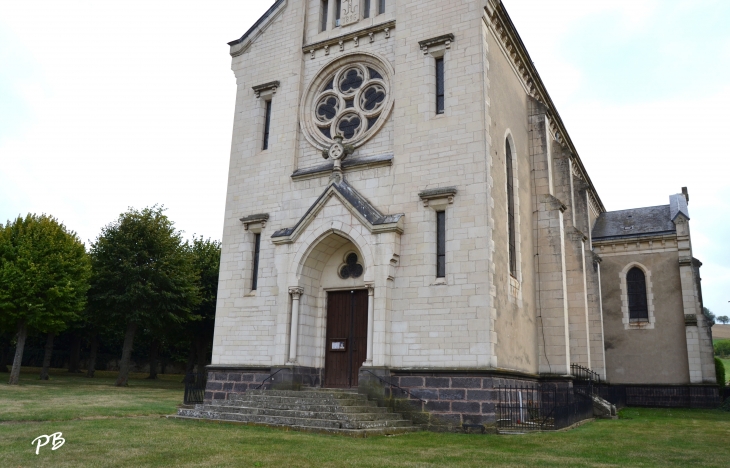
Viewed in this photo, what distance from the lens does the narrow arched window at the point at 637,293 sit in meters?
31.2

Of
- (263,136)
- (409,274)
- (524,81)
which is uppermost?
(524,81)

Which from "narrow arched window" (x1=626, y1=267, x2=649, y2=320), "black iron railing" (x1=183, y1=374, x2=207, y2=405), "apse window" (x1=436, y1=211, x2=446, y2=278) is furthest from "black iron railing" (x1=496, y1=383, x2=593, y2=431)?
"narrow arched window" (x1=626, y1=267, x2=649, y2=320)

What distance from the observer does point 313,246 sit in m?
18.6

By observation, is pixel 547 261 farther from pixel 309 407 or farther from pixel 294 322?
pixel 309 407

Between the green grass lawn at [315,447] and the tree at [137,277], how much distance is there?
779 inches

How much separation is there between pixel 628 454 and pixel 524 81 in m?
15.9

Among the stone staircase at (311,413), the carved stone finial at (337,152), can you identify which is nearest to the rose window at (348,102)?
the carved stone finial at (337,152)

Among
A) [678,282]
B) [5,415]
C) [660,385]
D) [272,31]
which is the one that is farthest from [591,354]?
[5,415]

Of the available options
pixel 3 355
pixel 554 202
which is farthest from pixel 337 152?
pixel 3 355

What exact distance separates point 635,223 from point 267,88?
23061 millimetres

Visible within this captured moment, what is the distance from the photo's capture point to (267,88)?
21.7m

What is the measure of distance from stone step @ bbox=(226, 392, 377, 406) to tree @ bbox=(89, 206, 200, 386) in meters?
20.7

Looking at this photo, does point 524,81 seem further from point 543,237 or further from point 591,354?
point 591,354

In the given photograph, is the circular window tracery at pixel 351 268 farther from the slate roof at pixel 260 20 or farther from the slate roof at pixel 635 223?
the slate roof at pixel 635 223
